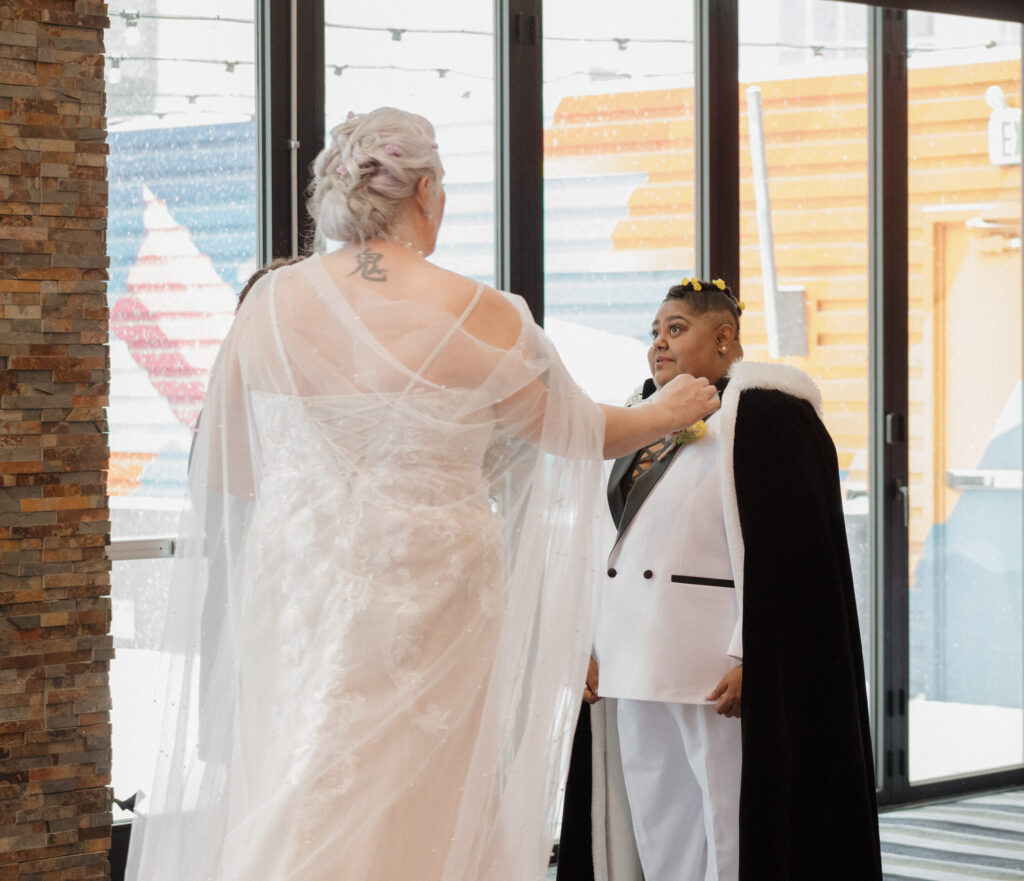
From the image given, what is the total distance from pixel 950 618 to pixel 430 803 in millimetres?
3096

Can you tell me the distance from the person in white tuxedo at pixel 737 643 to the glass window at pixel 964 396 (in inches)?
75.8

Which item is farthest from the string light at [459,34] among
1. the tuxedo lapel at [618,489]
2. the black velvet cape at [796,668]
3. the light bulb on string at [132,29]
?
the black velvet cape at [796,668]

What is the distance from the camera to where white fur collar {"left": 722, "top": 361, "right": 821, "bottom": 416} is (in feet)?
8.91

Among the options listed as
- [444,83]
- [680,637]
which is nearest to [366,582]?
[680,637]

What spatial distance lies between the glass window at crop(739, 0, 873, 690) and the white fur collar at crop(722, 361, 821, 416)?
144cm

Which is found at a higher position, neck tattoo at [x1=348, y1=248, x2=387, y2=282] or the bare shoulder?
neck tattoo at [x1=348, y1=248, x2=387, y2=282]

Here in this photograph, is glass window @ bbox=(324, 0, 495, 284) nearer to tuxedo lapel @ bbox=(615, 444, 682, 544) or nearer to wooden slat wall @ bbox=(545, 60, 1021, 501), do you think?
wooden slat wall @ bbox=(545, 60, 1021, 501)

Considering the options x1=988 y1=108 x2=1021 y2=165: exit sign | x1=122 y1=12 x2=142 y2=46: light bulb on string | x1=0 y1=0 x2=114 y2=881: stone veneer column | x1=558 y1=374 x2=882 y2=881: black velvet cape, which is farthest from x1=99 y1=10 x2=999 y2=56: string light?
x1=558 y1=374 x2=882 y2=881: black velvet cape

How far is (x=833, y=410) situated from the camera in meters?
4.41

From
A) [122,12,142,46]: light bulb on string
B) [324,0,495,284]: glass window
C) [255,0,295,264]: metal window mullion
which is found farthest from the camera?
[324,0,495,284]: glass window

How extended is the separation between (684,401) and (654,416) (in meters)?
0.07

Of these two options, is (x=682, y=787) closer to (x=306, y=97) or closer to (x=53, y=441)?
(x=53, y=441)

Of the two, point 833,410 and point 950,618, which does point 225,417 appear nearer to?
point 833,410

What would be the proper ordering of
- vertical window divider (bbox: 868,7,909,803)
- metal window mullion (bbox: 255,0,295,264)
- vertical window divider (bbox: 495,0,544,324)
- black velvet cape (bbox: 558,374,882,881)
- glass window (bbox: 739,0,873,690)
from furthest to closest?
1. vertical window divider (bbox: 868,7,909,803)
2. glass window (bbox: 739,0,873,690)
3. vertical window divider (bbox: 495,0,544,324)
4. metal window mullion (bbox: 255,0,295,264)
5. black velvet cape (bbox: 558,374,882,881)
